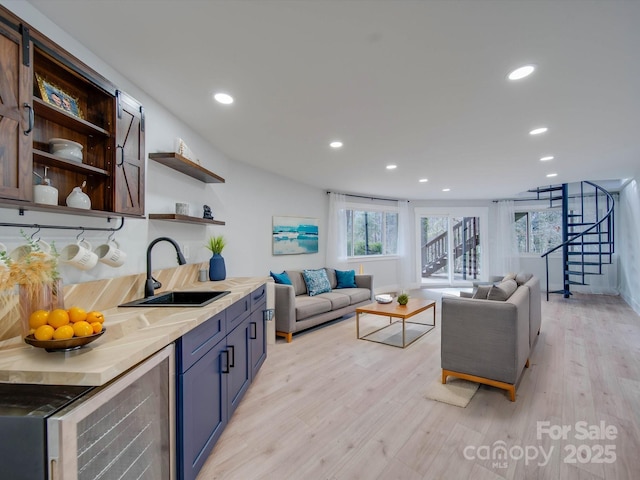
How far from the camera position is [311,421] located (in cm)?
221

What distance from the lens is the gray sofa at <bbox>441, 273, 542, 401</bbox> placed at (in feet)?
8.07

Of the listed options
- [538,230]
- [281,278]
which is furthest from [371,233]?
[538,230]

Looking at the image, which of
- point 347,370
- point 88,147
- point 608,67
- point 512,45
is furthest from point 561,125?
point 88,147

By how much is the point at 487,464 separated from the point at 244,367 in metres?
1.74

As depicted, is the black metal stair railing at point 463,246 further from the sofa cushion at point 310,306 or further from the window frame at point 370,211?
the sofa cushion at point 310,306

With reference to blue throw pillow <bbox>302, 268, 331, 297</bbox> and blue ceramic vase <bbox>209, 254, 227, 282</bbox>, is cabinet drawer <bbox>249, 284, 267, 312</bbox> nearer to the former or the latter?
blue ceramic vase <bbox>209, 254, 227, 282</bbox>

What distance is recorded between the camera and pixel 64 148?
1474mm

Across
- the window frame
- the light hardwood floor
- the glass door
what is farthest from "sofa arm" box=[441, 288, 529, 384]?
Answer: the glass door

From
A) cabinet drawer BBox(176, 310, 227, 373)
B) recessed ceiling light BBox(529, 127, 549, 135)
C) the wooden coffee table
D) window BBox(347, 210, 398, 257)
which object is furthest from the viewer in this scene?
window BBox(347, 210, 398, 257)

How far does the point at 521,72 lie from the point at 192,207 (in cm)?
288

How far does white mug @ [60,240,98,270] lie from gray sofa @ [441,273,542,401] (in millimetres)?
2670

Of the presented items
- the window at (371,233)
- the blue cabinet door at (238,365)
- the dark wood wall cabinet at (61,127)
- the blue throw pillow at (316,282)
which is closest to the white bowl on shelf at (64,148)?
the dark wood wall cabinet at (61,127)

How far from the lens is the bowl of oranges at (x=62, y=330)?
1067 mm

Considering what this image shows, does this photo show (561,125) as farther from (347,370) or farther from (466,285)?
(466,285)
